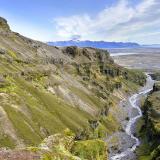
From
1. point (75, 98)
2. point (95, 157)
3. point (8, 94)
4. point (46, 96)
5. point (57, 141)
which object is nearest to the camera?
point (57, 141)

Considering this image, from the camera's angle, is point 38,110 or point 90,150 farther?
point 38,110

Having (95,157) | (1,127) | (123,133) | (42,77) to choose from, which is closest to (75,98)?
(42,77)

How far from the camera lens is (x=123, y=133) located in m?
174

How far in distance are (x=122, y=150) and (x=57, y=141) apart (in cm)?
10512

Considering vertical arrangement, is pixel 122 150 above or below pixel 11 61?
below

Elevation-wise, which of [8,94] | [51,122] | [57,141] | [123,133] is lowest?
[123,133]

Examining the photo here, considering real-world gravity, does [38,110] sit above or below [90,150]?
below

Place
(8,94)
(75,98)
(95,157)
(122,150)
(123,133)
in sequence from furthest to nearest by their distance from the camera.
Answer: (75,98)
(123,133)
(122,150)
(8,94)
(95,157)

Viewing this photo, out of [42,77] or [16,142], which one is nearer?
[16,142]

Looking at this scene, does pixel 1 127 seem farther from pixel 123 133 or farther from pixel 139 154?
pixel 123 133

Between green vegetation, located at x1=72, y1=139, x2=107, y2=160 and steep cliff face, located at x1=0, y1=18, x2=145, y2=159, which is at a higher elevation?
green vegetation, located at x1=72, y1=139, x2=107, y2=160

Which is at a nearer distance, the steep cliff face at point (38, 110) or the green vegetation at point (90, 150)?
the green vegetation at point (90, 150)

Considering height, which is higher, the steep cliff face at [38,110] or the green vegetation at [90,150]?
the green vegetation at [90,150]

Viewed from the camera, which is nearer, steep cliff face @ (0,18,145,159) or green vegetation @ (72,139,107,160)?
green vegetation @ (72,139,107,160)
